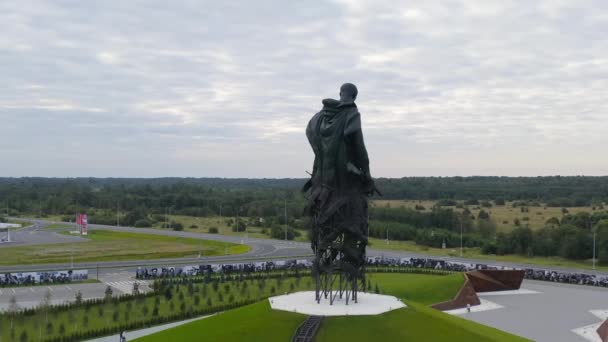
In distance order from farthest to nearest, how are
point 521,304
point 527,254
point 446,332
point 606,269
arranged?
1. point 527,254
2. point 606,269
3. point 521,304
4. point 446,332

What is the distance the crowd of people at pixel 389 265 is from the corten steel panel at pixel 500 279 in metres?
6.27

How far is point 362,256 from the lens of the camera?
→ 3288cm

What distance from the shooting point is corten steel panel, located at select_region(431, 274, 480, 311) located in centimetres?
4534

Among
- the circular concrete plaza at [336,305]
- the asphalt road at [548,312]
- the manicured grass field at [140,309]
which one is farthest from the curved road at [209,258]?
the circular concrete plaza at [336,305]

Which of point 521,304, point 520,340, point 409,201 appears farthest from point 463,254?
point 409,201

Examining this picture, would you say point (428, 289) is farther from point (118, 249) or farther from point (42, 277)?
point (118, 249)

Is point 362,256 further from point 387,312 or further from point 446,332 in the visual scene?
point 446,332

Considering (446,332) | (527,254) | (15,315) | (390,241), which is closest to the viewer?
(446,332)

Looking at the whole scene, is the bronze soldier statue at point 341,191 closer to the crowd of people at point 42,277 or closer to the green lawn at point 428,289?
the green lawn at point 428,289

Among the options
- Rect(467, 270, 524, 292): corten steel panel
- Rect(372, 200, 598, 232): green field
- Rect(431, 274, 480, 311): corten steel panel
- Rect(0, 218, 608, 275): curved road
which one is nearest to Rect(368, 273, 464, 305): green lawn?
Rect(431, 274, 480, 311): corten steel panel

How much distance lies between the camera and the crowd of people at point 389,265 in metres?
57.3

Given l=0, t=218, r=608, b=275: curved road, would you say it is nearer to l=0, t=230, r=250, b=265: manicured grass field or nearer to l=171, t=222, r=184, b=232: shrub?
l=0, t=230, r=250, b=265: manicured grass field

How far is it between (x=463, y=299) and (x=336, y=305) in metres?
18.8

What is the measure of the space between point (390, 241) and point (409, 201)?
73.5m
